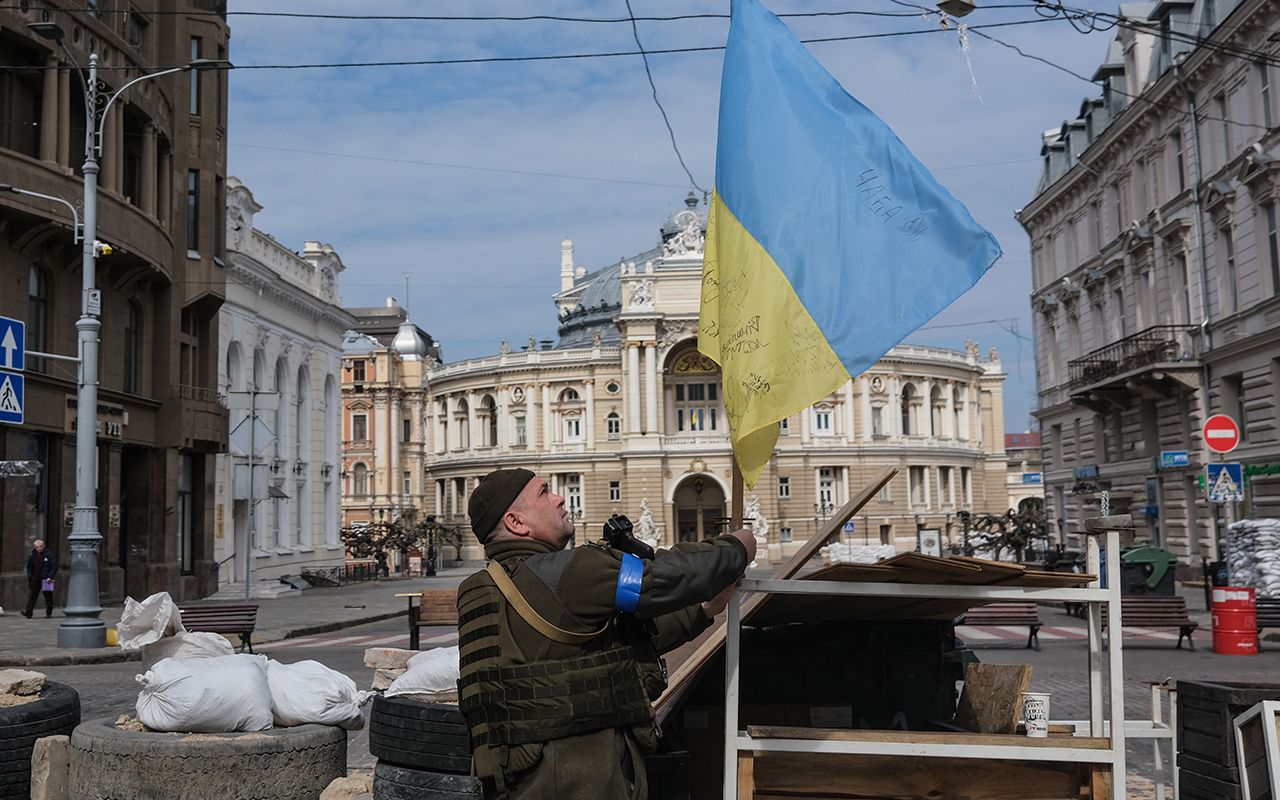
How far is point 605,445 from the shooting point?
84.8 meters

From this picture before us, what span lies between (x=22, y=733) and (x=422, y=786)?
2.37 m

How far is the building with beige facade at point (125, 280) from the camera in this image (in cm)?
2302

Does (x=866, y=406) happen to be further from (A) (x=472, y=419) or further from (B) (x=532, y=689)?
(B) (x=532, y=689)

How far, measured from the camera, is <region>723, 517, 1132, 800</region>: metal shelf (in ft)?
12.8

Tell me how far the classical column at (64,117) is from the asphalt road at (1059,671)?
10803mm

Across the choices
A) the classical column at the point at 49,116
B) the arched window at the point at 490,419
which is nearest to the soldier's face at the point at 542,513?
the classical column at the point at 49,116

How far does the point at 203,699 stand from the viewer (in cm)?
588

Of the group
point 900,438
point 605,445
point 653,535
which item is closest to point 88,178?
point 653,535

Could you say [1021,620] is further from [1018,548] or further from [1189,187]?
[1018,548]

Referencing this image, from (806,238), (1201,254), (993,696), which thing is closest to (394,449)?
(1201,254)

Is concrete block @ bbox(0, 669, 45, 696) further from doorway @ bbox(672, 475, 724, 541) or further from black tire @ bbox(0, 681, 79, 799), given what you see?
doorway @ bbox(672, 475, 724, 541)

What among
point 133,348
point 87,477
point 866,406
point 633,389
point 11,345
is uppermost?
point 633,389

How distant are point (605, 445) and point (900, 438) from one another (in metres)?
20.7

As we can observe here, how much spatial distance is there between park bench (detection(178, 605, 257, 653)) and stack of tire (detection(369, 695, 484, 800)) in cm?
1179
